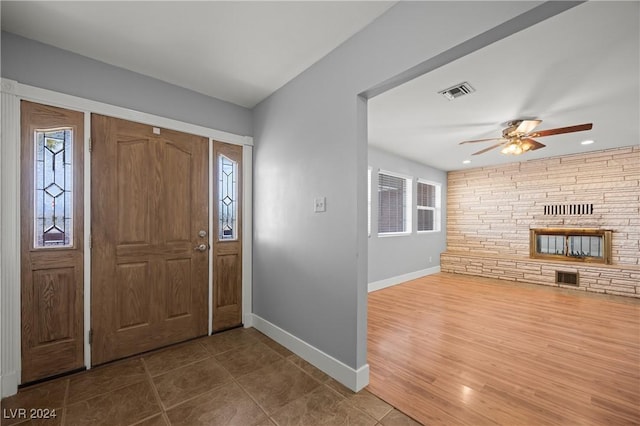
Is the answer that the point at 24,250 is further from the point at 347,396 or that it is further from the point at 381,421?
the point at 381,421

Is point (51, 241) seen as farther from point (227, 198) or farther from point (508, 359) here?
point (508, 359)

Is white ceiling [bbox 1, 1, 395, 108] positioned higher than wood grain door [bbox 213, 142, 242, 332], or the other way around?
white ceiling [bbox 1, 1, 395, 108]

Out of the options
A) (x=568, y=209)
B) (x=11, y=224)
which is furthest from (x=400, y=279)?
(x=11, y=224)

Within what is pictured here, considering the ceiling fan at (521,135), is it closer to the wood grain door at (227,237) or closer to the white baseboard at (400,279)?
the white baseboard at (400,279)

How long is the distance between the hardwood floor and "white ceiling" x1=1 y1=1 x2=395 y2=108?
2.73 meters

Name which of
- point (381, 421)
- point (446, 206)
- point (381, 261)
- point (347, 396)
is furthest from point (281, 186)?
point (446, 206)

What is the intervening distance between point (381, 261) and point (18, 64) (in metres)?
5.07

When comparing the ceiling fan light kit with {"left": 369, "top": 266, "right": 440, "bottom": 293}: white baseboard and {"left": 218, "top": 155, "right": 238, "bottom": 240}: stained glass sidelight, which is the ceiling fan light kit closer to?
{"left": 369, "top": 266, "right": 440, "bottom": 293}: white baseboard

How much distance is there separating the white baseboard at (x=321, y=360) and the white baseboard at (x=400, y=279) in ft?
7.94

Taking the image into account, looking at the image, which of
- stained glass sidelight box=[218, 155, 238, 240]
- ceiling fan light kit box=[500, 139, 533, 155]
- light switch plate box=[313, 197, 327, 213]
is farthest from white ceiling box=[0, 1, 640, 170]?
light switch plate box=[313, 197, 327, 213]

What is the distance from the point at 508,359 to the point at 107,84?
14.6 feet

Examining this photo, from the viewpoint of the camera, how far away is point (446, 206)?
7000mm

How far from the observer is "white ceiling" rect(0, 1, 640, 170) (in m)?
1.79

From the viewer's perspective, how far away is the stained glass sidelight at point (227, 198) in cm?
303
